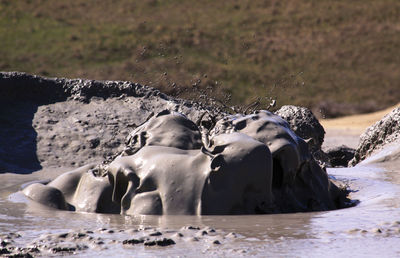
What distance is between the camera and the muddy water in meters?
2.72

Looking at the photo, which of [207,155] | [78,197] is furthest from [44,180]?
[207,155]

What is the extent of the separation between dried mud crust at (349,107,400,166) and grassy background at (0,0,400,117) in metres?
16.0

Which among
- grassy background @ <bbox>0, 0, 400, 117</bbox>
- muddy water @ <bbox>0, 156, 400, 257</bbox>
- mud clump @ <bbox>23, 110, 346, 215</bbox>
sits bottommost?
muddy water @ <bbox>0, 156, 400, 257</bbox>

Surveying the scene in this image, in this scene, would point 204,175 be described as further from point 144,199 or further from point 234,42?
point 234,42

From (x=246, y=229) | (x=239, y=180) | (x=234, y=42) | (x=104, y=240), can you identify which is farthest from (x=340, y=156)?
(x=234, y=42)

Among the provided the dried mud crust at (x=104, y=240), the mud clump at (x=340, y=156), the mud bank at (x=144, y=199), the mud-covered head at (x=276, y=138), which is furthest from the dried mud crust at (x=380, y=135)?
the dried mud crust at (x=104, y=240)

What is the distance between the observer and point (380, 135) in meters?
6.79

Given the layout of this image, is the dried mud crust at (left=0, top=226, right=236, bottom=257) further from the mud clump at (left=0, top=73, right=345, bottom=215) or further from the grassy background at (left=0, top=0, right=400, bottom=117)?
the grassy background at (left=0, top=0, right=400, bottom=117)

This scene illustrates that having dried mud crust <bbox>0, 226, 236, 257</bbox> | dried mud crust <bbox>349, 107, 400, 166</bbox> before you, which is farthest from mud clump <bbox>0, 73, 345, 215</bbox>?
dried mud crust <bbox>349, 107, 400, 166</bbox>

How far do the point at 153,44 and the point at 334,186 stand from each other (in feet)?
78.0

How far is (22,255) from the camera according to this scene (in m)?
2.62

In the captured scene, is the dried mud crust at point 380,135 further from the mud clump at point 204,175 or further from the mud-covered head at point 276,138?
the mud-covered head at point 276,138

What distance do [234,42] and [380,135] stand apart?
23.0 metres

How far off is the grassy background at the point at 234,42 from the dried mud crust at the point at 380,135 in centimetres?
1596
